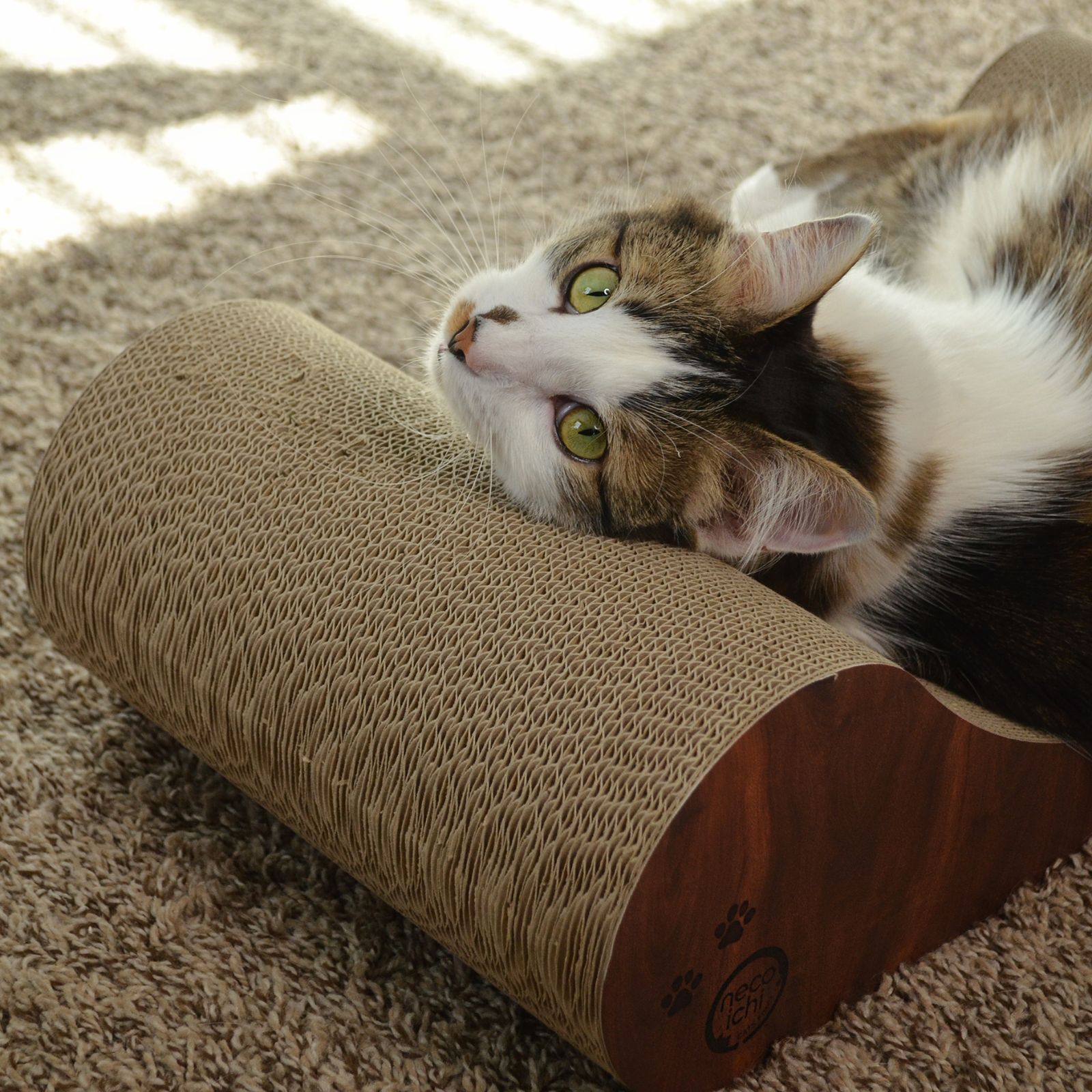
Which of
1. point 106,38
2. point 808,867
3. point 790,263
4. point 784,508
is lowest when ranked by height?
point 808,867

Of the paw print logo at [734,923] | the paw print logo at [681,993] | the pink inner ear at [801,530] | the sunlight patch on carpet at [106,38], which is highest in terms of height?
the pink inner ear at [801,530]

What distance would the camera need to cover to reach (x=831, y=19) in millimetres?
2742

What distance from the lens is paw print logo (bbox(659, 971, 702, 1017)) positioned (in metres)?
0.82

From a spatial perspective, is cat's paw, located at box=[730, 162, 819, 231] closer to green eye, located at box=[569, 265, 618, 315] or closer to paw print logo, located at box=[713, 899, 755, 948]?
green eye, located at box=[569, 265, 618, 315]

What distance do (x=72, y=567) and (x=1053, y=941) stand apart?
3.16ft

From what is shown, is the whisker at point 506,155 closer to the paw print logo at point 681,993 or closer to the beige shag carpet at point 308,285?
the beige shag carpet at point 308,285

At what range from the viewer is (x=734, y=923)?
84cm

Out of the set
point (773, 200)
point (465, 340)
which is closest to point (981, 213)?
point (773, 200)

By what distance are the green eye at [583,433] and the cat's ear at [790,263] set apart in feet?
0.49

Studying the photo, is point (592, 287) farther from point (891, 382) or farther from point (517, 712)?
point (517, 712)

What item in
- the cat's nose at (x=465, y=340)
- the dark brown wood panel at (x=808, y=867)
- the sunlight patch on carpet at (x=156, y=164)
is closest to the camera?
the dark brown wood panel at (x=808, y=867)

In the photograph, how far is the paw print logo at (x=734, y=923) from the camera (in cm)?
83

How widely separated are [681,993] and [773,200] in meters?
1.06

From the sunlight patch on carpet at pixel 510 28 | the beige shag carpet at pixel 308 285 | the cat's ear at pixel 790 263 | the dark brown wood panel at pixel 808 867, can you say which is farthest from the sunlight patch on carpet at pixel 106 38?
the dark brown wood panel at pixel 808 867
